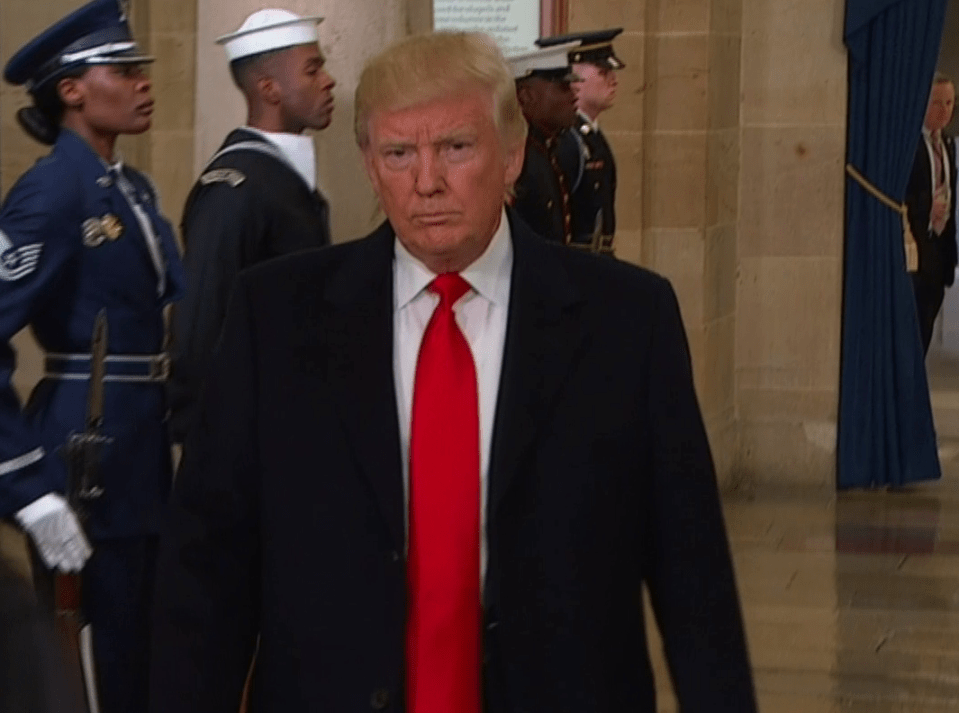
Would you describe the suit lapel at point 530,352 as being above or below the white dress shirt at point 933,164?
above

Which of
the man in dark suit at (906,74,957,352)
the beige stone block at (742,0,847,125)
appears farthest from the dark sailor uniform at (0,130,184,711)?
the man in dark suit at (906,74,957,352)

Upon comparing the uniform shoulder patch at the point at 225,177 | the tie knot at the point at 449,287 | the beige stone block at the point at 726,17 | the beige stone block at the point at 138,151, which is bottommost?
the beige stone block at the point at 138,151

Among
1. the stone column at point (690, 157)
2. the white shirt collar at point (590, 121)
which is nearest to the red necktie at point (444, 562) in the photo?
the white shirt collar at point (590, 121)

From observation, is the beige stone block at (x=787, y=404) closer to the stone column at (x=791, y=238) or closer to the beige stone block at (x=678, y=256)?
the stone column at (x=791, y=238)

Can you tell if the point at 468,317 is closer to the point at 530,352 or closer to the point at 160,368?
the point at 530,352

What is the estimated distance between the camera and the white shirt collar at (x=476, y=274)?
2.54m

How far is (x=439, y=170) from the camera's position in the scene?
8.18 feet

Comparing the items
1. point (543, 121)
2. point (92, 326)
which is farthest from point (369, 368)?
point (543, 121)

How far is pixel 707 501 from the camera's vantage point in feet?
8.38

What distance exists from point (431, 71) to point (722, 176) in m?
6.93

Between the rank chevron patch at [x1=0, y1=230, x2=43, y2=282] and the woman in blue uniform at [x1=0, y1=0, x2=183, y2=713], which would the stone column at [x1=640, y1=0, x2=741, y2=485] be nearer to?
the woman in blue uniform at [x1=0, y1=0, x2=183, y2=713]

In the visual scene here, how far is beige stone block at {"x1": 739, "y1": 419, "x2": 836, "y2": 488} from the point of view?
32.0ft

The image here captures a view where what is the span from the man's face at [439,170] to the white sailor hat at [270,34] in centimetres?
212

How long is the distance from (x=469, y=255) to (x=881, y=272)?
7.36m
